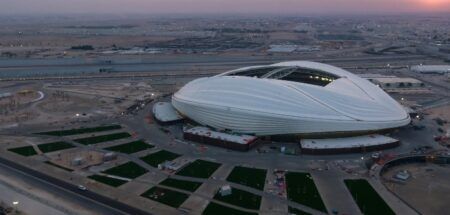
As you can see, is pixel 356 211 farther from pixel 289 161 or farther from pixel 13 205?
pixel 13 205

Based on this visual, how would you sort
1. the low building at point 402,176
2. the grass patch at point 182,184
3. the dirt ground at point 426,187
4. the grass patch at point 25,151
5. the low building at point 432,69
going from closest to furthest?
the dirt ground at point 426,187 → the grass patch at point 182,184 → the low building at point 402,176 → the grass patch at point 25,151 → the low building at point 432,69

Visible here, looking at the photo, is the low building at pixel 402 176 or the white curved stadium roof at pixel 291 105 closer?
the low building at pixel 402 176

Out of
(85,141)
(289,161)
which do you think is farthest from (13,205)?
(289,161)

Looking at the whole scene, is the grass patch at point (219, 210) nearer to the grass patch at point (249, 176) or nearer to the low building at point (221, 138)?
the grass patch at point (249, 176)

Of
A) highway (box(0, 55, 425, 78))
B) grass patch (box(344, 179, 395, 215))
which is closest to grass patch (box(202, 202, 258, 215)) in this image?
grass patch (box(344, 179, 395, 215))

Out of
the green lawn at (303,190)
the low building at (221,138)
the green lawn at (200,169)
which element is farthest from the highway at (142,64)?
the green lawn at (303,190)

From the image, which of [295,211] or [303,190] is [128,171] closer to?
[303,190]

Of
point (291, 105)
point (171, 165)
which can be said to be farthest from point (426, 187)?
point (171, 165)
